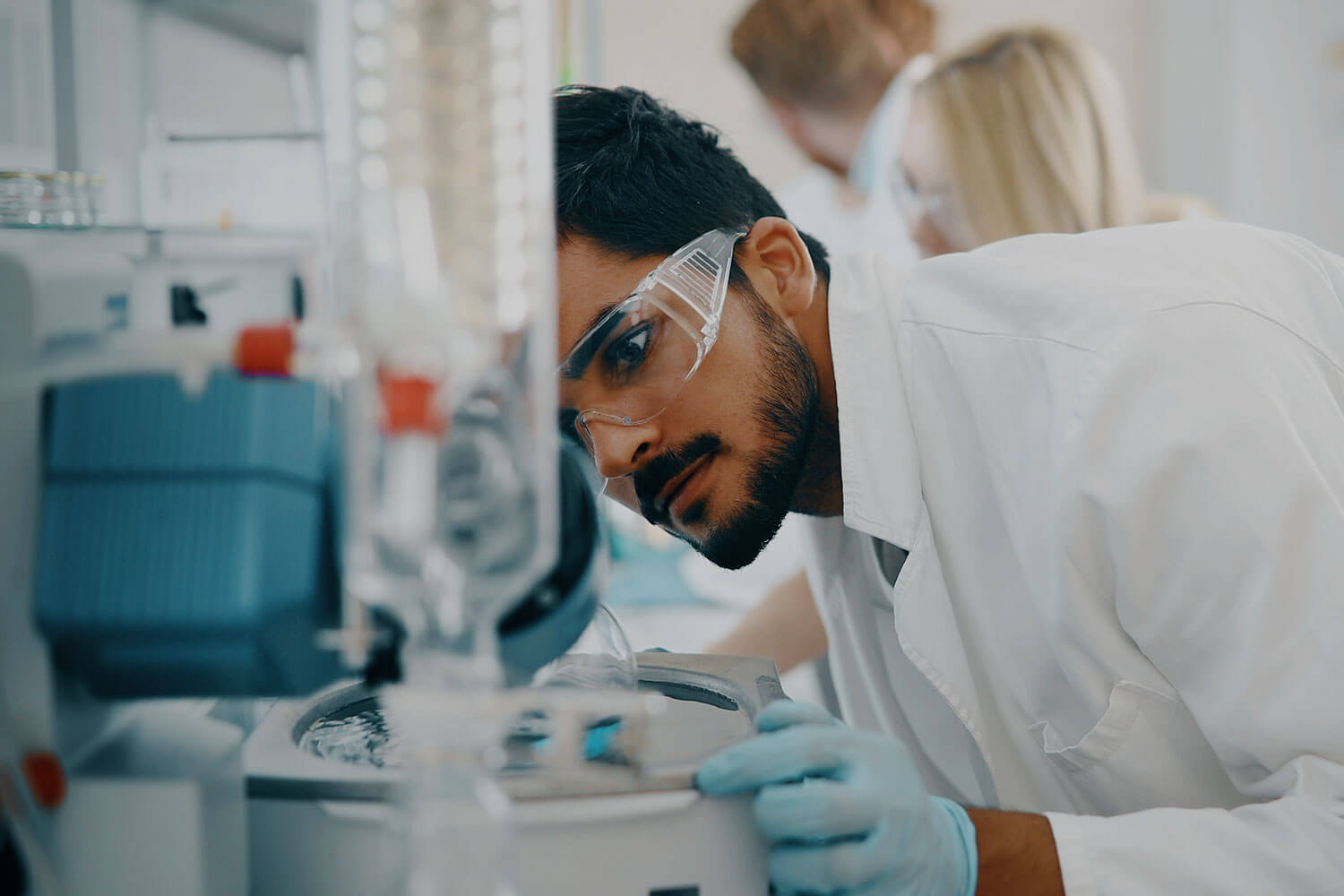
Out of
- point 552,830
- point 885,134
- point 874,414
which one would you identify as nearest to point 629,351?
point 874,414

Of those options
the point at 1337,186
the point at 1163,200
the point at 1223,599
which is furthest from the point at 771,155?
the point at 1223,599

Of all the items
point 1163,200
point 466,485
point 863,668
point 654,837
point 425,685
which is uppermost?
point 1163,200

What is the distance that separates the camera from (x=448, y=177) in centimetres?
51

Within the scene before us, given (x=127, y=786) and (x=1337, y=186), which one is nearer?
(x=127, y=786)

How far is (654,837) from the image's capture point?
65cm

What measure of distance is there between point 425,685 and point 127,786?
0.62ft

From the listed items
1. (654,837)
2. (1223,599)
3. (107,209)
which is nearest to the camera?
(654,837)

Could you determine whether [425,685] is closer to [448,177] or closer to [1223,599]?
[448,177]

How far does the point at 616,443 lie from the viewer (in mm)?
1087

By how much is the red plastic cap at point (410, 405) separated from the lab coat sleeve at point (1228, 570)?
617 mm

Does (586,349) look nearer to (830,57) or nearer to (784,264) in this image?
(784,264)

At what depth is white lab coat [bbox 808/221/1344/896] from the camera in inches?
33.0

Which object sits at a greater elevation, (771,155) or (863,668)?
(771,155)

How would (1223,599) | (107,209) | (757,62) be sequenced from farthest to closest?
1. (757,62)
2. (107,209)
3. (1223,599)
